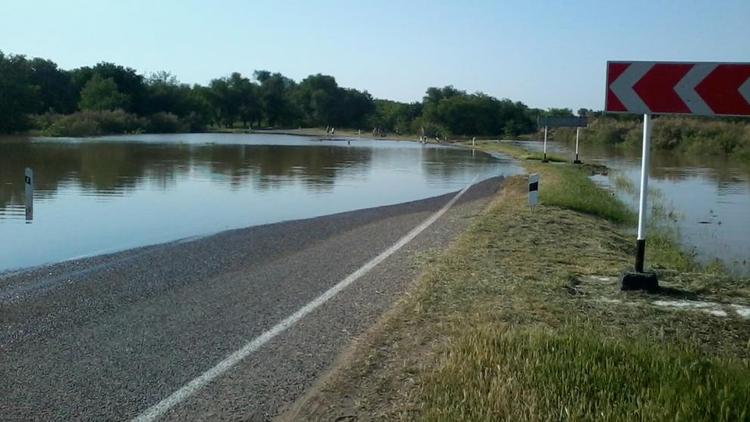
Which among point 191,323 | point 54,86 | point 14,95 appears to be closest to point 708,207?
point 191,323

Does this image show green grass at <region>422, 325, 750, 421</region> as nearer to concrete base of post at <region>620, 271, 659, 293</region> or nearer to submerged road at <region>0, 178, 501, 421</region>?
submerged road at <region>0, 178, 501, 421</region>

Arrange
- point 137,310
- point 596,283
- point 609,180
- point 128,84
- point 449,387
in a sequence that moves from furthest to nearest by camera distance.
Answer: point 128,84 < point 609,180 < point 596,283 < point 137,310 < point 449,387

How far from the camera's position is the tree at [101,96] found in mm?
108062

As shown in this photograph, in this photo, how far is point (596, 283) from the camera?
8.74 metres

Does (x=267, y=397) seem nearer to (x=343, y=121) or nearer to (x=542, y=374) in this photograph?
(x=542, y=374)

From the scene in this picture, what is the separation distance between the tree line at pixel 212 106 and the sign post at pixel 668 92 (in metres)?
77.3

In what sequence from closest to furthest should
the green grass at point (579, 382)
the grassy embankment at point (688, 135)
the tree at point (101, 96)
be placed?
the green grass at point (579, 382) < the grassy embankment at point (688, 135) < the tree at point (101, 96)

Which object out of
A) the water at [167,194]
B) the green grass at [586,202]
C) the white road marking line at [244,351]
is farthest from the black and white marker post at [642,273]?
the green grass at [586,202]

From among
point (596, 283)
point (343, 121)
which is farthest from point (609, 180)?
point (343, 121)

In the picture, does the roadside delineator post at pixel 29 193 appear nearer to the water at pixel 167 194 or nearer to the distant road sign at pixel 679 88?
the water at pixel 167 194

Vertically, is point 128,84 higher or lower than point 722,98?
higher

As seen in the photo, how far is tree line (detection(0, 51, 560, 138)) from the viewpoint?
84.1 m

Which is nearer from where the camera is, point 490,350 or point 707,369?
point 707,369

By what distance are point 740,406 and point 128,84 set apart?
12673cm
